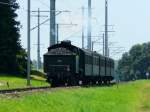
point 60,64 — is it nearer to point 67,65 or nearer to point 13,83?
point 67,65

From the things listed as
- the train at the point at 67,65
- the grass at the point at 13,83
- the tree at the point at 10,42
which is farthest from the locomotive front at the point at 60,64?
the tree at the point at 10,42

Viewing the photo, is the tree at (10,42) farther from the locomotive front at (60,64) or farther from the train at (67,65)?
the locomotive front at (60,64)

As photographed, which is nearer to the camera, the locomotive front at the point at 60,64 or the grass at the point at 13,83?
the locomotive front at the point at 60,64

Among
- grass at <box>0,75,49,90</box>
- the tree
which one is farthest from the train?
the tree

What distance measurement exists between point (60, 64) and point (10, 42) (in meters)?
33.8

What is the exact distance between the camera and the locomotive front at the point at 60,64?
5281cm

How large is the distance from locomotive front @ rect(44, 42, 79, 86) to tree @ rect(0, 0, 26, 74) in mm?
31263

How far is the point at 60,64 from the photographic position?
53156 millimetres

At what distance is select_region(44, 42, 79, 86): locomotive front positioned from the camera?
5281 centimetres

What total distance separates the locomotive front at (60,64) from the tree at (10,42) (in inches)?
1231

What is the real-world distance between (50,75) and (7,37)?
3438 centimetres

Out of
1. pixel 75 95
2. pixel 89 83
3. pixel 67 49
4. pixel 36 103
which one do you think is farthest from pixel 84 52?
pixel 36 103

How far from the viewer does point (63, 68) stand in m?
53.2

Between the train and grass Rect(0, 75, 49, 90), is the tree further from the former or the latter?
the train
